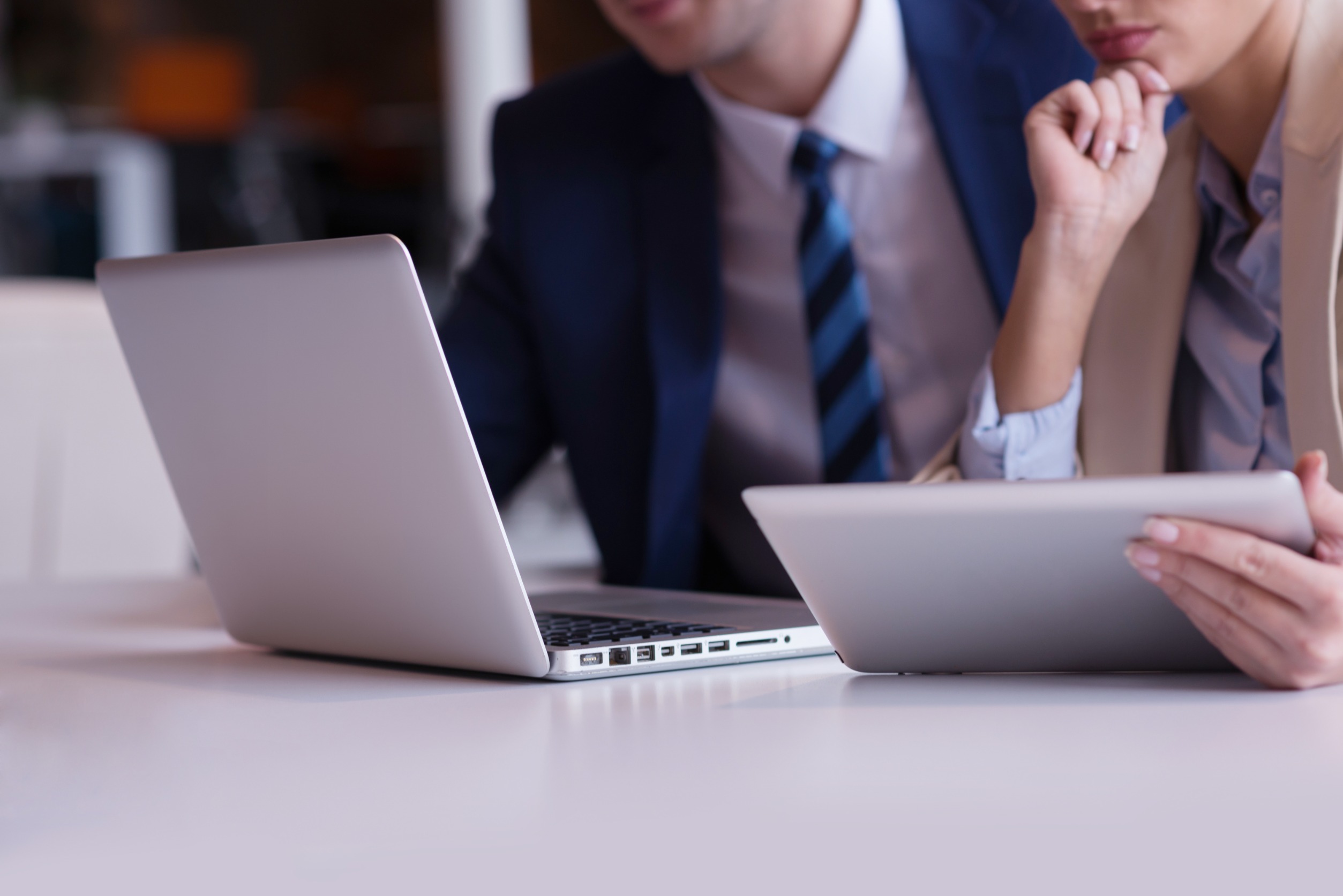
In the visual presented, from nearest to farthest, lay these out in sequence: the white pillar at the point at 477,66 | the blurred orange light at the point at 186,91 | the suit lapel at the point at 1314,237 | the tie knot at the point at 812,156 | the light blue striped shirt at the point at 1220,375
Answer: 1. the suit lapel at the point at 1314,237
2. the light blue striped shirt at the point at 1220,375
3. the tie knot at the point at 812,156
4. the white pillar at the point at 477,66
5. the blurred orange light at the point at 186,91

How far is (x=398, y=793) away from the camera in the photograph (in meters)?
0.57

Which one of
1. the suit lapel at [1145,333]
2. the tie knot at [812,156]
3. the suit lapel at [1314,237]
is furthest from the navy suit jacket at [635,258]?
the suit lapel at [1314,237]

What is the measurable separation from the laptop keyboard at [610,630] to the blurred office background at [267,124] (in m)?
4.00

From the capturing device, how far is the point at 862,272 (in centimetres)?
169

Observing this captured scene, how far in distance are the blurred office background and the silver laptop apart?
401cm

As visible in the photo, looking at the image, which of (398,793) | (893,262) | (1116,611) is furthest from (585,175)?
(398,793)

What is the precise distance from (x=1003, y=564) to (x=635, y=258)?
1.05 m

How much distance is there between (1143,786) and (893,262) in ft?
3.90

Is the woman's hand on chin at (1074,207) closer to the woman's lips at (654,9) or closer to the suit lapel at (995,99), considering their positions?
the suit lapel at (995,99)

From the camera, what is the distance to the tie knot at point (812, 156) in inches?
64.0

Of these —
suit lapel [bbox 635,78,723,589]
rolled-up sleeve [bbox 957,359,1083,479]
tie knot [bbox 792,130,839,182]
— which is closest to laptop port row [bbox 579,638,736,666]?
rolled-up sleeve [bbox 957,359,1083,479]

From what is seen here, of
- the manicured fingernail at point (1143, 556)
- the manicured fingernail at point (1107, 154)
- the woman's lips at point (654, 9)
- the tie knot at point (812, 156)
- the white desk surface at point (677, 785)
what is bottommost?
the white desk surface at point (677, 785)

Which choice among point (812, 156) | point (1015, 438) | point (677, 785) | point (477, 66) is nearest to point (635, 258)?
point (812, 156)

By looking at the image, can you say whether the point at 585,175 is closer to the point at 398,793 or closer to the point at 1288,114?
the point at 1288,114
